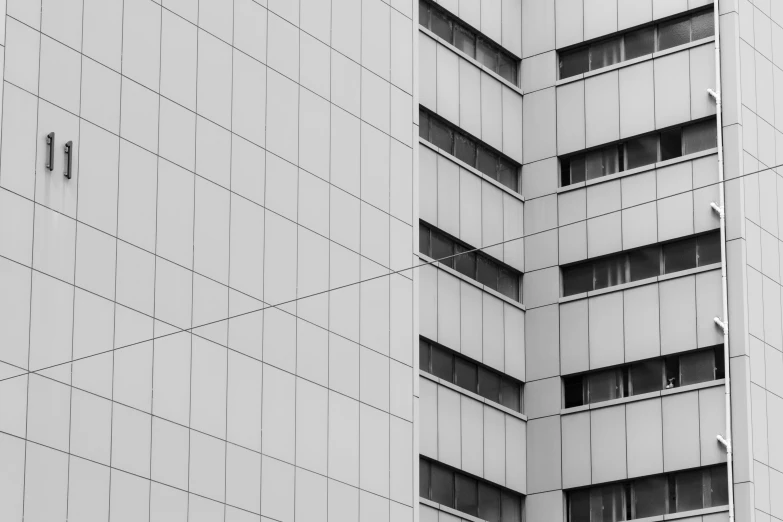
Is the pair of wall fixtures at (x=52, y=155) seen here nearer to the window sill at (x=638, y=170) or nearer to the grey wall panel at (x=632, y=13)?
the window sill at (x=638, y=170)

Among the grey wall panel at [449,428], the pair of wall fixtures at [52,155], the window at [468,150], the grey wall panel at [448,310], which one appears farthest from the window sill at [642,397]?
the pair of wall fixtures at [52,155]

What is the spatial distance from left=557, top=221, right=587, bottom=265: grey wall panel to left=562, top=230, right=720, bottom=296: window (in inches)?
13.2

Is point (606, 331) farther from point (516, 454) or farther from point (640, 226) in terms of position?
point (516, 454)

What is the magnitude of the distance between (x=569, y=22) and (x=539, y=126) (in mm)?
3593

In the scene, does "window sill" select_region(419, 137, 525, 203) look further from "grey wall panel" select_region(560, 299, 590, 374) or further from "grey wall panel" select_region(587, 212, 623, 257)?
"grey wall panel" select_region(560, 299, 590, 374)

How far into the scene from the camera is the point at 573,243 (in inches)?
2195

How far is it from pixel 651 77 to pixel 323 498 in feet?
68.4

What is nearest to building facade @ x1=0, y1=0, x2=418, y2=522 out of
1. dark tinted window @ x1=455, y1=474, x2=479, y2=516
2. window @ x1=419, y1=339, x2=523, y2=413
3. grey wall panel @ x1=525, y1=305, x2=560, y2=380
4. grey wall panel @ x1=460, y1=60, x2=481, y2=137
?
window @ x1=419, y1=339, x2=523, y2=413

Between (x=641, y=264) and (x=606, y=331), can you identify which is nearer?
(x=606, y=331)

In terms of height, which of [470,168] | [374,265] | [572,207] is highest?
[470,168]

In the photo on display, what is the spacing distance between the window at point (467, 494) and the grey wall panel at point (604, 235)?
8.04 meters

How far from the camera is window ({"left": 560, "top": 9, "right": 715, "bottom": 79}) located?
180ft

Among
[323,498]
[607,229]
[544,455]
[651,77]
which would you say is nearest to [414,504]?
[323,498]

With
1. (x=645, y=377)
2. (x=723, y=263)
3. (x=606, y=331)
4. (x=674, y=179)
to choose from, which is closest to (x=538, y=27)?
(x=674, y=179)
